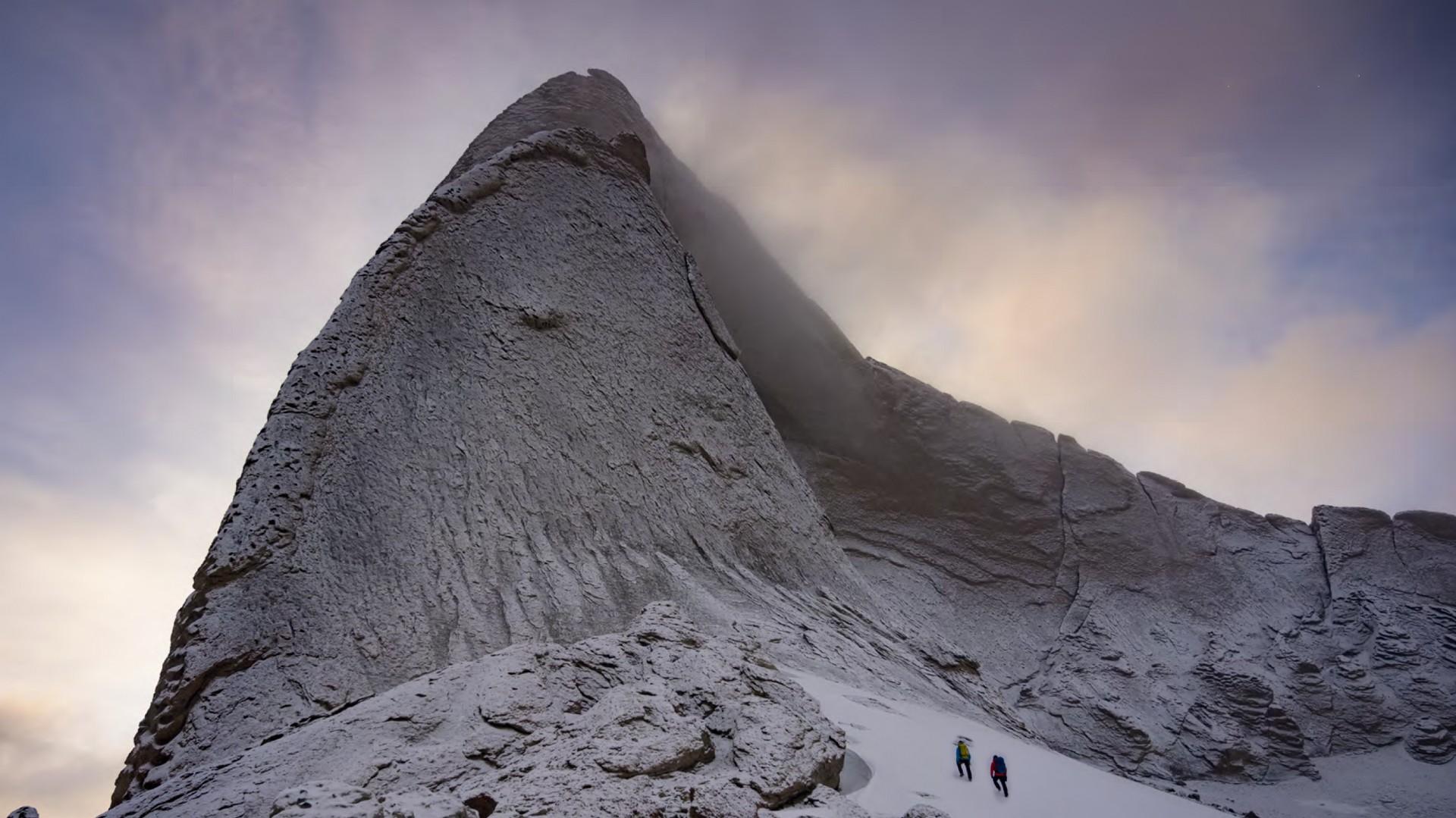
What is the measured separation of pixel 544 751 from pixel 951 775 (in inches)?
152

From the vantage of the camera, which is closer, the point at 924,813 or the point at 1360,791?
the point at 924,813

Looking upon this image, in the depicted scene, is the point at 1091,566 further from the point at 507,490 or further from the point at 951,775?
the point at 507,490

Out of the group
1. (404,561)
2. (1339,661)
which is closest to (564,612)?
(404,561)

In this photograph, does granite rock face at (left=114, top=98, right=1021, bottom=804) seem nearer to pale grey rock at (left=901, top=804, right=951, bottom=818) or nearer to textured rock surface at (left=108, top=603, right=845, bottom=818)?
textured rock surface at (left=108, top=603, right=845, bottom=818)

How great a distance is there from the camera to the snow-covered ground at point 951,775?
619 centimetres

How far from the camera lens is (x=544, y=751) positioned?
16.2 feet

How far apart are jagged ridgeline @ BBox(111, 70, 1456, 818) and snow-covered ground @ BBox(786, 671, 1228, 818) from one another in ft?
1.94

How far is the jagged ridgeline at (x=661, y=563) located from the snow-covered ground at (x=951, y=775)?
23.3 inches

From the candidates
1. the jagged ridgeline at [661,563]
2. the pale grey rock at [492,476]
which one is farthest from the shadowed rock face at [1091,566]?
the pale grey rock at [492,476]

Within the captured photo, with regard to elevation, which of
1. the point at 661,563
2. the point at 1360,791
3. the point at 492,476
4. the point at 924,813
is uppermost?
the point at 492,476

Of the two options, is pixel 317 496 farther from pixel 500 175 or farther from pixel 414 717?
pixel 500 175

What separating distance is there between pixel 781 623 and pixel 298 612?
607 centimetres

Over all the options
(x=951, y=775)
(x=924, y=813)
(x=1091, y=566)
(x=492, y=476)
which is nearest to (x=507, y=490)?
(x=492, y=476)

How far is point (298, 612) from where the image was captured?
8672 millimetres
